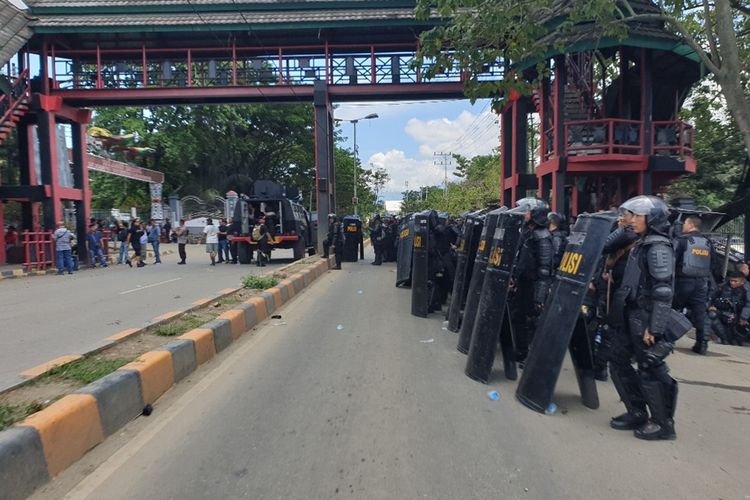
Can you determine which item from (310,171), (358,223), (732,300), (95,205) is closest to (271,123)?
(310,171)

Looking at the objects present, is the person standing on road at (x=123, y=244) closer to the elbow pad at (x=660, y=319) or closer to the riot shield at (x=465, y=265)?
the riot shield at (x=465, y=265)

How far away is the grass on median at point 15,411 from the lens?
3.61 metres

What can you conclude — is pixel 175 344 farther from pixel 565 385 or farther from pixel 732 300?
pixel 732 300

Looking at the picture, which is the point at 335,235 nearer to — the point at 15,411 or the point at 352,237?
the point at 352,237

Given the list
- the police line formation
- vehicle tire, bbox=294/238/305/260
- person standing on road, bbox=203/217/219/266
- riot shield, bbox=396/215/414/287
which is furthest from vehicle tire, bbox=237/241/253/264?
the police line formation

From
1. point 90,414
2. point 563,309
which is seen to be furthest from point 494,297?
point 90,414

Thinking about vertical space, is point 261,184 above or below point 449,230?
above

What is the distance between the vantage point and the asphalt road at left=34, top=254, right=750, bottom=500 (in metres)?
3.37

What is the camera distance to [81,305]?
395 inches

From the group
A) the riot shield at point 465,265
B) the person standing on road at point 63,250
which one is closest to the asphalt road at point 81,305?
the person standing on road at point 63,250

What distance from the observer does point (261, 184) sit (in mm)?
20406

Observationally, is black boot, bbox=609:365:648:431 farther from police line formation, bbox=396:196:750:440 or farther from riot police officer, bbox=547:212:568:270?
riot police officer, bbox=547:212:568:270

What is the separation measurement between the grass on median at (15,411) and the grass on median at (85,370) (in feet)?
1.96

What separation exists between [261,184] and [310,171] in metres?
25.6
